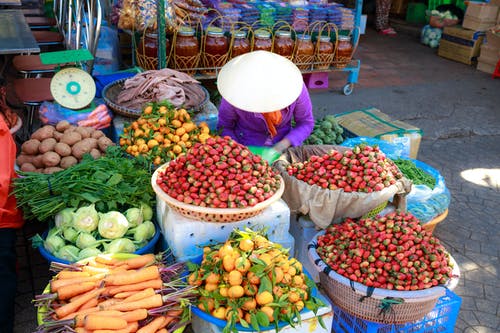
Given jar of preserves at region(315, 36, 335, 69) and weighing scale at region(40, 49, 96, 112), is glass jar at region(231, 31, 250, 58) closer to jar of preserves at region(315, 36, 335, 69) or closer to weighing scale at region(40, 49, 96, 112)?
jar of preserves at region(315, 36, 335, 69)

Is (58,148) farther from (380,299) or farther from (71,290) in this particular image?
(380,299)

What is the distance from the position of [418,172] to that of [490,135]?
8.98 feet

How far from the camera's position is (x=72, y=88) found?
3465 mm

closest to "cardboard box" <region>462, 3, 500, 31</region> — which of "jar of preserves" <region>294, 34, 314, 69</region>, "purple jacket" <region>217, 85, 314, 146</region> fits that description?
"jar of preserves" <region>294, 34, 314, 69</region>

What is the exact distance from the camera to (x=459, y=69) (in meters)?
8.37

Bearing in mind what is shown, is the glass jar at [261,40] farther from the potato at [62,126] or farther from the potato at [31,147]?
the potato at [31,147]

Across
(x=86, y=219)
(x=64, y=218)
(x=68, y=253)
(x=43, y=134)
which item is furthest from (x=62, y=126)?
(x=68, y=253)

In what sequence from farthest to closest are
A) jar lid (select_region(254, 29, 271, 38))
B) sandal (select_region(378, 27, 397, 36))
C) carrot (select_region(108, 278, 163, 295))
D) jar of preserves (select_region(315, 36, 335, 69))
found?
sandal (select_region(378, 27, 397, 36)) < jar of preserves (select_region(315, 36, 335, 69)) < jar lid (select_region(254, 29, 271, 38)) < carrot (select_region(108, 278, 163, 295))

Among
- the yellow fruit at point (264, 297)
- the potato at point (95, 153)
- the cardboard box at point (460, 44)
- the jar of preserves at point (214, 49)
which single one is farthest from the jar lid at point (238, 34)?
the cardboard box at point (460, 44)

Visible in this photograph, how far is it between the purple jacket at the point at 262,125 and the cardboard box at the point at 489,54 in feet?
19.7

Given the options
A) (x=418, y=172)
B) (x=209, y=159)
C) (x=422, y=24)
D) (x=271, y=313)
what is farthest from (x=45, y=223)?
(x=422, y=24)

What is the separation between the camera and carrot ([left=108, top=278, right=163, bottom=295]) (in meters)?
2.15

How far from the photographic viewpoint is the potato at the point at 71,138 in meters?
3.22

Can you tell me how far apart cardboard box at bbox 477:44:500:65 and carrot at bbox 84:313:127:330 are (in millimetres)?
8115
